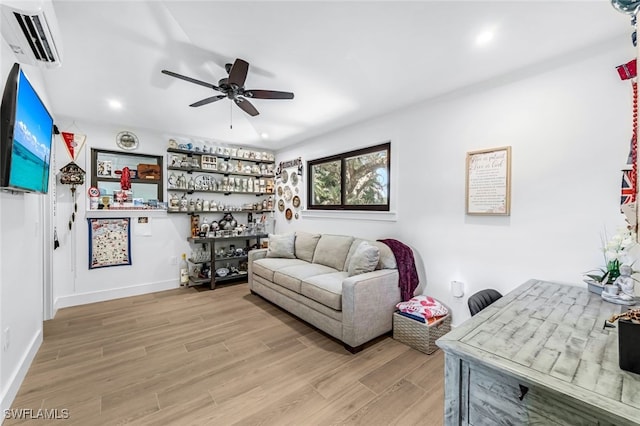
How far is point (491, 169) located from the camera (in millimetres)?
2428

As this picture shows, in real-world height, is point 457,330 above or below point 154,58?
below

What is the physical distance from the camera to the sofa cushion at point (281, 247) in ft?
13.3

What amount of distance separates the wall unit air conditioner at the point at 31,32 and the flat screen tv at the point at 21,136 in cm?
18

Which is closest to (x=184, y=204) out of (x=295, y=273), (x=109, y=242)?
(x=109, y=242)

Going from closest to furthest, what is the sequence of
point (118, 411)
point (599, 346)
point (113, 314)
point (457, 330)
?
point (599, 346) < point (457, 330) < point (118, 411) < point (113, 314)

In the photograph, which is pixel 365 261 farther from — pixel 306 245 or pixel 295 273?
pixel 306 245

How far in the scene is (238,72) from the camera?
2.41 metres

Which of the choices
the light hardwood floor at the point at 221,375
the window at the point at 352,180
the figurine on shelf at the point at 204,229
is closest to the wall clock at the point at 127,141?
the figurine on shelf at the point at 204,229

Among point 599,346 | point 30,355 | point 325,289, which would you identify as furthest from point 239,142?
point 599,346

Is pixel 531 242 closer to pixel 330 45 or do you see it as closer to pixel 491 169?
pixel 491 169

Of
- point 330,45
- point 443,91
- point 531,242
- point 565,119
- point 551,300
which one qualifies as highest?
point 330,45

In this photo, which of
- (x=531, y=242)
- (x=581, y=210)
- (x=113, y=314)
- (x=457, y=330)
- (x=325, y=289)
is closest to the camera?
(x=457, y=330)

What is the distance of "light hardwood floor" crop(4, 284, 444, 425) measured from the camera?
5.65 ft

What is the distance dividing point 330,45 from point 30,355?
368cm
